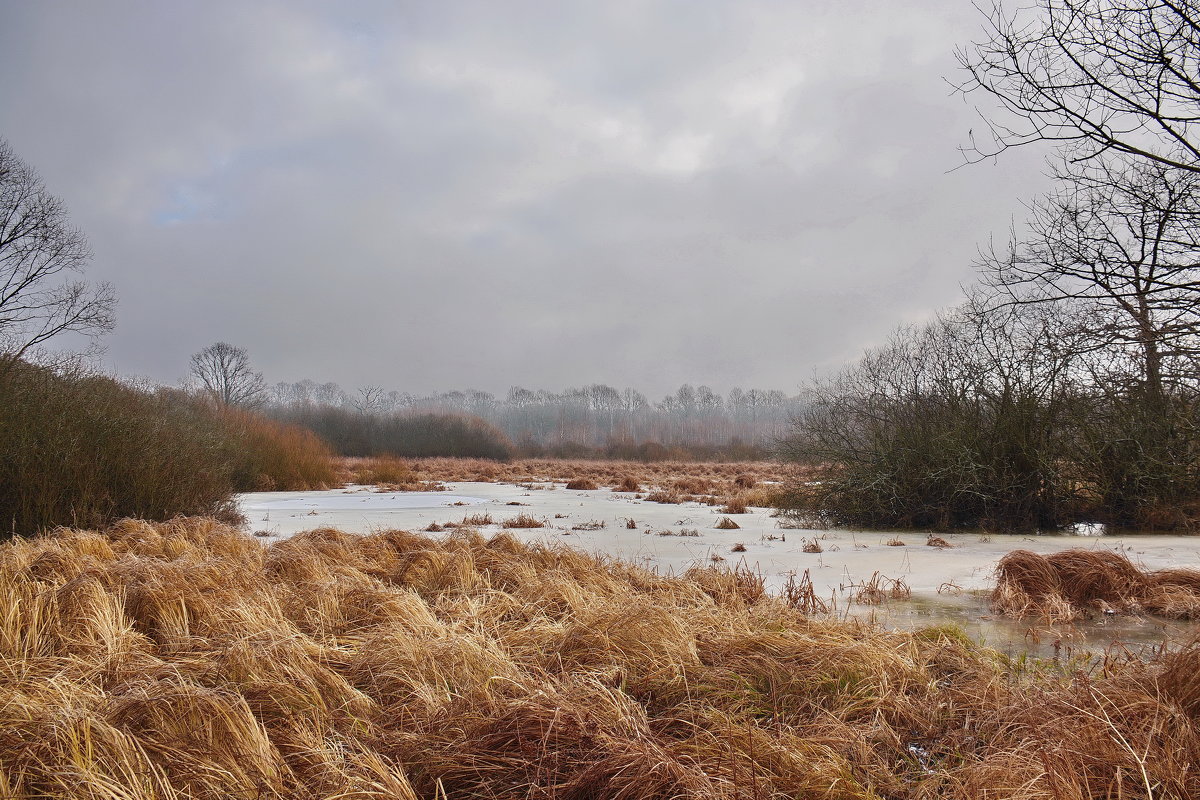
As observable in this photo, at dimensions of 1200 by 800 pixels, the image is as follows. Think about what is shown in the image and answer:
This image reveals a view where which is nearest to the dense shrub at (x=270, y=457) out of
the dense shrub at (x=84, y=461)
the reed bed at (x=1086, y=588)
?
the dense shrub at (x=84, y=461)

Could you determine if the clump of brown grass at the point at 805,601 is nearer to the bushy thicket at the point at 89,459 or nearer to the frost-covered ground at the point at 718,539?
the frost-covered ground at the point at 718,539

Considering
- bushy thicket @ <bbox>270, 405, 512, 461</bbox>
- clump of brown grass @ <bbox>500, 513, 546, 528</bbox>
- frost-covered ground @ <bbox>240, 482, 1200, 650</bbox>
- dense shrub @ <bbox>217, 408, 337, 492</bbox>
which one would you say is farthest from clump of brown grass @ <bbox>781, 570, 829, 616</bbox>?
bushy thicket @ <bbox>270, 405, 512, 461</bbox>

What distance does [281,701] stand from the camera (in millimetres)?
2645

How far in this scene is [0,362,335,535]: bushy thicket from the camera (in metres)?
8.05

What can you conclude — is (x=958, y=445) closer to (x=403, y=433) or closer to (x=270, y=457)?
(x=270, y=457)

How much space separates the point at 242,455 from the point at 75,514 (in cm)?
1089

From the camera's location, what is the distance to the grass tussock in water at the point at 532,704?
81.4 inches

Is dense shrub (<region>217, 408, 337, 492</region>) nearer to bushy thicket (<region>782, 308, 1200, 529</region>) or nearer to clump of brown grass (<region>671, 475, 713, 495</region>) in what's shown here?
clump of brown grass (<region>671, 475, 713, 495</region>)

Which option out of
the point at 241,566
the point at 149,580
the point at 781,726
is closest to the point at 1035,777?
the point at 781,726

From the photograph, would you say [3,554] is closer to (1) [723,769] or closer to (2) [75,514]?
(2) [75,514]

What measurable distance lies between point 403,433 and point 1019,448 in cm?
4215

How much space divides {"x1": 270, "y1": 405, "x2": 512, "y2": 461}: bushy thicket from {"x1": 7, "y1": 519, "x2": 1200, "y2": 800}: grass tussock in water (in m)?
42.6

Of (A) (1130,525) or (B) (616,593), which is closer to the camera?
(B) (616,593)

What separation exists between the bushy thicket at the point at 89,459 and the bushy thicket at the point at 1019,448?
33.9ft
